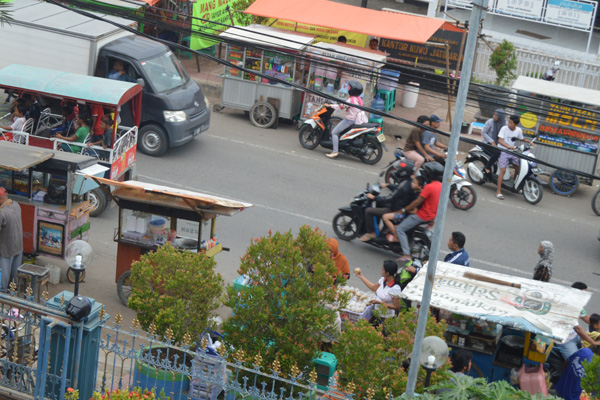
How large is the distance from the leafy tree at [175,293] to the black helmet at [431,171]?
15.4 ft

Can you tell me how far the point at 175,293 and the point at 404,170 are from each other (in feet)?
21.0

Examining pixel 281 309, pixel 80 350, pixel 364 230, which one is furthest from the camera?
pixel 364 230

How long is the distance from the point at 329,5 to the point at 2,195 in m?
11.4

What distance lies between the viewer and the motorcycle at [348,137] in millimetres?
15867

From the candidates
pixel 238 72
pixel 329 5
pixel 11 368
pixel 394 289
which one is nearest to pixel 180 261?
pixel 11 368

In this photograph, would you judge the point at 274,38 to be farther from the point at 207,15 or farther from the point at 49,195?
the point at 49,195

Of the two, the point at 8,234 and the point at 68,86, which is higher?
the point at 68,86

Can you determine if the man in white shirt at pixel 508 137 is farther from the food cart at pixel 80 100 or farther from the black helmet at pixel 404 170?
the food cart at pixel 80 100

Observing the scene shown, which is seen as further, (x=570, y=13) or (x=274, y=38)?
(x=570, y=13)

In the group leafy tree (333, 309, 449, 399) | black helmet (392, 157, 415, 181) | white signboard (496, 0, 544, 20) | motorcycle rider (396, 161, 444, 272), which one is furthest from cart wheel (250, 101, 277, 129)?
leafy tree (333, 309, 449, 399)

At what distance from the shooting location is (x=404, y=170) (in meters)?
13.0

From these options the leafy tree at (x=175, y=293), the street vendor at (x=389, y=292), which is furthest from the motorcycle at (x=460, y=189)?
the leafy tree at (x=175, y=293)

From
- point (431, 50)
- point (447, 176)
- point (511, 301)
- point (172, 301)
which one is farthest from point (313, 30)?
point (447, 176)

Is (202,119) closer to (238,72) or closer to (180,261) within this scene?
(238,72)
